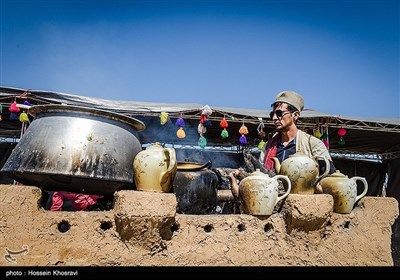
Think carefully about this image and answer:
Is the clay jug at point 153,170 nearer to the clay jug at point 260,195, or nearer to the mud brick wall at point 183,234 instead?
the mud brick wall at point 183,234

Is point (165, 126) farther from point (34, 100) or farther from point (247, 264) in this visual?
point (247, 264)

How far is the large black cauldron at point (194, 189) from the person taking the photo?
2.37m

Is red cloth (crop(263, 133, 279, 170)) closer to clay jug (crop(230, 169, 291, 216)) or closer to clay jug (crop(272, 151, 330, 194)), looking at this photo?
clay jug (crop(272, 151, 330, 194))

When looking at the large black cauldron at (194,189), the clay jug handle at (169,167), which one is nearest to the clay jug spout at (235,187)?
the large black cauldron at (194,189)

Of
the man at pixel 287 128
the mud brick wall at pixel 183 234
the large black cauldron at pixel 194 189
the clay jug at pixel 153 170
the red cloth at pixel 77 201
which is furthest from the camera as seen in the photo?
the red cloth at pixel 77 201

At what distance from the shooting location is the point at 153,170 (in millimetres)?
1865

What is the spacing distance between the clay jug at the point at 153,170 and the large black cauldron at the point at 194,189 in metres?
0.45

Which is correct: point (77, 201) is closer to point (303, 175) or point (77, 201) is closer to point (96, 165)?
point (96, 165)

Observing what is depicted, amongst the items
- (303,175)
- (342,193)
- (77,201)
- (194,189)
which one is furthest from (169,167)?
(77,201)

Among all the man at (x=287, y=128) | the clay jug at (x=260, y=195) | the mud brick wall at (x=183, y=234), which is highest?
the man at (x=287, y=128)

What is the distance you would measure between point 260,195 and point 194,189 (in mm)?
567

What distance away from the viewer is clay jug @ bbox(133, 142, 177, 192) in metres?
1.87

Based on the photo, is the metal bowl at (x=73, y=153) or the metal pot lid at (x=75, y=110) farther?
the metal pot lid at (x=75, y=110)

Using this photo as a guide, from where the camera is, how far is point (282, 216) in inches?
85.4
